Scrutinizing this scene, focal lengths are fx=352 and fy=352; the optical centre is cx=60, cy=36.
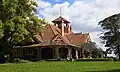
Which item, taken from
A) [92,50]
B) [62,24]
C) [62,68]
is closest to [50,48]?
[62,24]

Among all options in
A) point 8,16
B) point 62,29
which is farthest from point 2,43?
point 62,29

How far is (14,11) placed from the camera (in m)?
55.6

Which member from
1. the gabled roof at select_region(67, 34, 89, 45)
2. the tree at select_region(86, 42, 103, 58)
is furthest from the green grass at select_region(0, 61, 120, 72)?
the gabled roof at select_region(67, 34, 89, 45)

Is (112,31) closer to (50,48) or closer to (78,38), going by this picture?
(78,38)

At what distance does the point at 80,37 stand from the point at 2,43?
2431 centimetres

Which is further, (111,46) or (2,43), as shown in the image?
(111,46)

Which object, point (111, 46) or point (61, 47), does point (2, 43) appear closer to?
point (61, 47)

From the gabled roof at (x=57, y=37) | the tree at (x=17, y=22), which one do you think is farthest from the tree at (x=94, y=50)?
the tree at (x=17, y=22)

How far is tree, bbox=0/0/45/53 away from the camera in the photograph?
55.1 meters

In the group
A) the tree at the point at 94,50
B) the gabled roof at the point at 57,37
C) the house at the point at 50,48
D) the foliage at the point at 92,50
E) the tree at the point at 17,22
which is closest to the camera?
the tree at the point at 17,22

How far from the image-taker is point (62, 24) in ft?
251

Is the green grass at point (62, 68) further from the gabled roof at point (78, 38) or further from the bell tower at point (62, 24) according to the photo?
the bell tower at point (62, 24)

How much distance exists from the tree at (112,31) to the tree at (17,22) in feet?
83.6

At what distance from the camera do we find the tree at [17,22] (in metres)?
55.1
